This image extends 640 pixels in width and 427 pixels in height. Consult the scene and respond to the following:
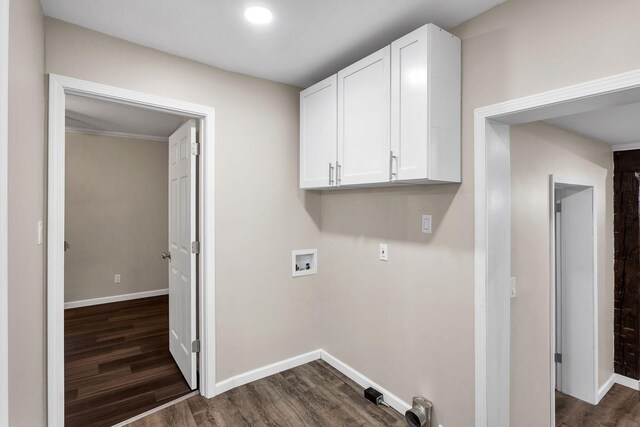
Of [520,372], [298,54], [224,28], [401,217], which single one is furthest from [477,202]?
[224,28]

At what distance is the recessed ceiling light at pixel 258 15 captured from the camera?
5.76 ft

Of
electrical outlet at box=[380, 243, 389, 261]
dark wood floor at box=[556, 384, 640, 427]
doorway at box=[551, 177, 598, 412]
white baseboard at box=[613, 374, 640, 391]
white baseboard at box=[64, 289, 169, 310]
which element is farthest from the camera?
white baseboard at box=[64, 289, 169, 310]

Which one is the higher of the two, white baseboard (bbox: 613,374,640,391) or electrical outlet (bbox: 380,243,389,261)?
electrical outlet (bbox: 380,243,389,261)

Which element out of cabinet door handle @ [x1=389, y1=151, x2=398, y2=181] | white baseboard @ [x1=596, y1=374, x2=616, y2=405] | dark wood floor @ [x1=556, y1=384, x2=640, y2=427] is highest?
cabinet door handle @ [x1=389, y1=151, x2=398, y2=181]

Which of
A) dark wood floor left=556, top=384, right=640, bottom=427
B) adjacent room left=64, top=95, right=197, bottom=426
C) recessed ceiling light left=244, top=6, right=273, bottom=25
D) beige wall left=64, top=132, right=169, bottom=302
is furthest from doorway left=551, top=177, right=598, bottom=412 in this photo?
beige wall left=64, top=132, right=169, bottom=302

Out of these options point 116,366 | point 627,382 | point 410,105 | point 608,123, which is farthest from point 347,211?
point 627,382

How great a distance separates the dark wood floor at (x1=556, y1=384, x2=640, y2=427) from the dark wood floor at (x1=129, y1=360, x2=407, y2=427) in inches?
75.1

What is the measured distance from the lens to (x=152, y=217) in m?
5.17

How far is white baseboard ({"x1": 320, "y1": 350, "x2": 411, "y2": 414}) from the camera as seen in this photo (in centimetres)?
227

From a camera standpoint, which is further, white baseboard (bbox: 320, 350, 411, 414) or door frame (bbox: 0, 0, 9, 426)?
white baseboard (bbox: 320, 350, 411, 414)

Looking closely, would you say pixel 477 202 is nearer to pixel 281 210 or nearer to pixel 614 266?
pixel 281 210

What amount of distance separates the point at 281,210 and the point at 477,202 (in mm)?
1583

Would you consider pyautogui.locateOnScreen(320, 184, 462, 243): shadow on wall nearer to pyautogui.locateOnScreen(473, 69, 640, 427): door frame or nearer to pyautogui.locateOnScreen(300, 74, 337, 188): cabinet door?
pyautogui.locateOnScreen(473, 69, 640, 427): door frame

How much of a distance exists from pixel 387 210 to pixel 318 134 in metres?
0.81
